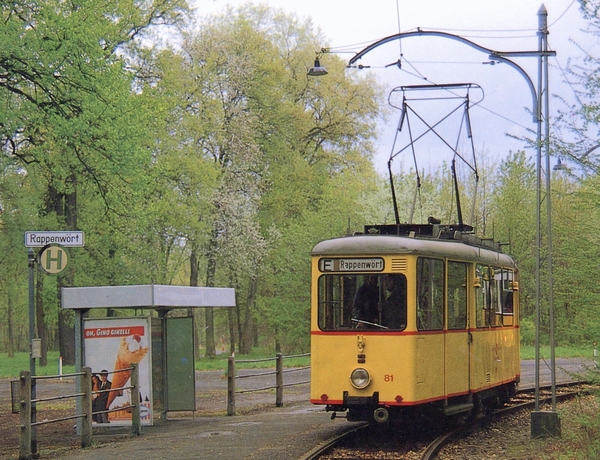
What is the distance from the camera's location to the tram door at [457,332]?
15.2 m

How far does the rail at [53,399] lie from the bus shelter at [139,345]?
0.21 m

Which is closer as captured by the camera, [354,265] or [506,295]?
[354,265]

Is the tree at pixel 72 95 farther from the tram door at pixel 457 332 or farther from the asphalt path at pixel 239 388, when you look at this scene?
the tram door at pixel 457 332

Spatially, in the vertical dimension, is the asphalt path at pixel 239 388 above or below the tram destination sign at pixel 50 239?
below

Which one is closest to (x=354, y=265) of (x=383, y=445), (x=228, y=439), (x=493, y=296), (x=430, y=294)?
(x=430, y=294)

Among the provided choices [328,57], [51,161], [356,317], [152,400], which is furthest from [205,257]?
[356,317]

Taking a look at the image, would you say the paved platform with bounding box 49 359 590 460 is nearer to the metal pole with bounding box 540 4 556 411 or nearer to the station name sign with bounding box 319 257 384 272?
the metal pole with bounding box 540 4 556 411

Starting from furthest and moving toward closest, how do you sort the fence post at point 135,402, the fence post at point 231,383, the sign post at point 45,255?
the fence post at point 231,383
the fence post at point 135,402
the sign post at point 45,255

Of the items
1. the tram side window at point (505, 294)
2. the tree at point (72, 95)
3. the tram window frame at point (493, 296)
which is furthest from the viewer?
the tree at point (72, 95)

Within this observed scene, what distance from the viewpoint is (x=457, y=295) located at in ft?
51.0

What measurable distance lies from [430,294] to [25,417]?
5.74 m

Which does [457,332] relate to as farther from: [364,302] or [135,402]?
[135,402]

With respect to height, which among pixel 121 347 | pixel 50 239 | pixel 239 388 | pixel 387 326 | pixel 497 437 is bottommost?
pixel 239 388

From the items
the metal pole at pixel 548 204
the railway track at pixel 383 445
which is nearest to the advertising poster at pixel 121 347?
the railway track at pixel 383 445
